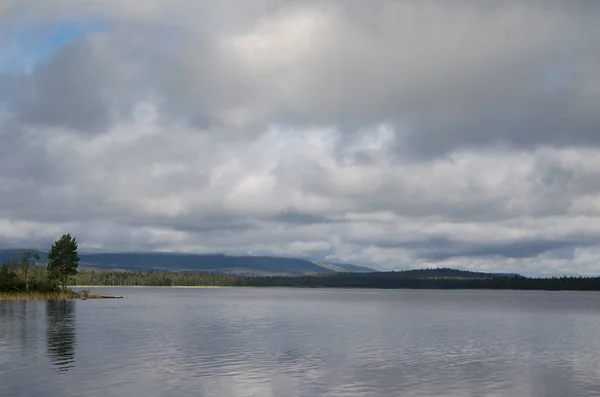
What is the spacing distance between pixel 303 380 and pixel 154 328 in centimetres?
5650

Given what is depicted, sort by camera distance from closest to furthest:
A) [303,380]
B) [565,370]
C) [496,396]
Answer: [496,396], [303,380], [565,370]

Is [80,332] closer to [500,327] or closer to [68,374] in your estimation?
[68,374]

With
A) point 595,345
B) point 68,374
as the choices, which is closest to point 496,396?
point 68,374

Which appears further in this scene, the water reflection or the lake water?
the water reflection

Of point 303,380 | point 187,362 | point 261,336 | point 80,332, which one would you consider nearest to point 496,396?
point 303,380

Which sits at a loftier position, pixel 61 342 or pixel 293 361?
pixel 293 361

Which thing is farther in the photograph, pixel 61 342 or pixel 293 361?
pixel 61 342

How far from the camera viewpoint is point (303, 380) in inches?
2021

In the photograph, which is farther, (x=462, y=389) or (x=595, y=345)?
(x=595, y=345)

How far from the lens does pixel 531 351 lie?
7356 centimetres

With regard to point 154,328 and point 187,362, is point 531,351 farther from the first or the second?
point 154,328

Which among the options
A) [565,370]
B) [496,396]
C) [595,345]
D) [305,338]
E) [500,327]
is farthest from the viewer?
[500,327]

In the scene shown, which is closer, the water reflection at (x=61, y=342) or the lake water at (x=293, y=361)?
the lake water at (x=293, y=361)

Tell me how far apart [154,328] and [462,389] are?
213 ft
